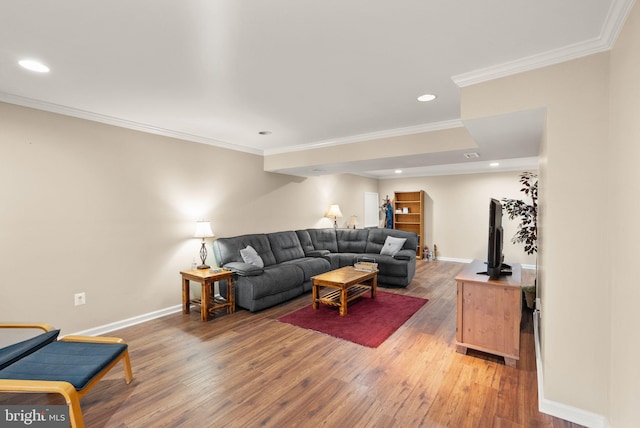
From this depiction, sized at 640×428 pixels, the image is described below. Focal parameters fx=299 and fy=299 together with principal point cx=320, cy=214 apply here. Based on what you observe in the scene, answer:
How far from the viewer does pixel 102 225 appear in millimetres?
3404

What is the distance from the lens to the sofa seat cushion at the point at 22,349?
1.99m

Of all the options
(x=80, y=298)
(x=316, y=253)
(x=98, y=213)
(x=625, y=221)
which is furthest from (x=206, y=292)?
(x=625, y=221)

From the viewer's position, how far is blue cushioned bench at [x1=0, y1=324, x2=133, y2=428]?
170 centimetres

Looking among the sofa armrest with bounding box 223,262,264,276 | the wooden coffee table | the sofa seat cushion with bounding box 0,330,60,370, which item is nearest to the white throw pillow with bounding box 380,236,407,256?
the wooden coffee table

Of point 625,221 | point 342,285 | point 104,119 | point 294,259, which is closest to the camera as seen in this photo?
point 625,221

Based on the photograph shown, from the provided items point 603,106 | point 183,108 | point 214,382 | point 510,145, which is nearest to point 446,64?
point 603,106

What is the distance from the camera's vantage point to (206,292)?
3.73 meters

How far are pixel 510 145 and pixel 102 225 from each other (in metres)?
4.54

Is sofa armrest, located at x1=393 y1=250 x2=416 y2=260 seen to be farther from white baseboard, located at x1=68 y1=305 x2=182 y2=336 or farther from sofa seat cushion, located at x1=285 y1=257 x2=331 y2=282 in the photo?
white baseboard, located at x1=68 y1=305 x2=182 y2=336

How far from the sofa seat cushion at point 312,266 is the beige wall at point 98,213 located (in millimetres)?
1172

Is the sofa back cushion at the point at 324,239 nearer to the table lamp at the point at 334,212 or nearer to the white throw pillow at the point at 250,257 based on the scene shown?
the table lamp at the point at 334,212

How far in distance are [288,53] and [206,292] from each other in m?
2.94

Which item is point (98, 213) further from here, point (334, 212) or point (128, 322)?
point (334, 212)

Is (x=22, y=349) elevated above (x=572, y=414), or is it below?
above
